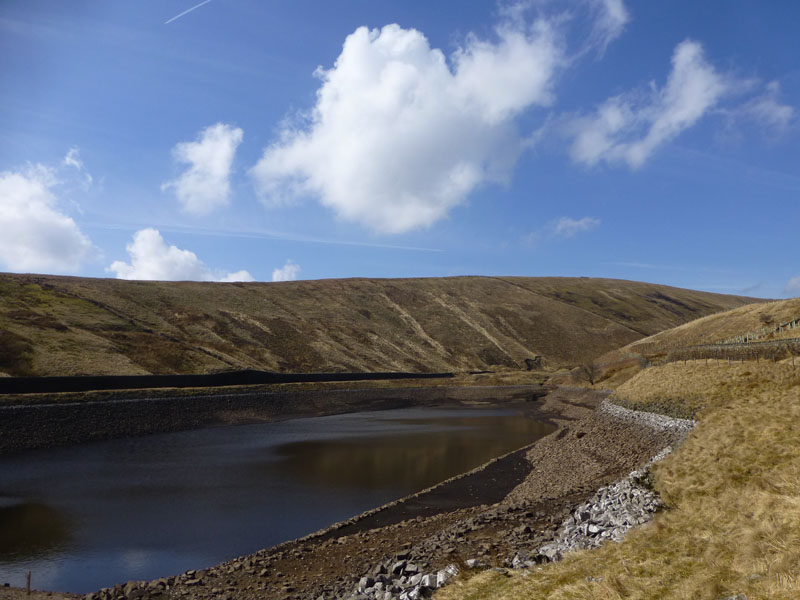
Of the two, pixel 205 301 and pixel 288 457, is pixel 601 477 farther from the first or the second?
pixel 205 301

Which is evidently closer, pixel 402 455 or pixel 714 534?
pixel 714 534

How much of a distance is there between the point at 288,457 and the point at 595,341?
145001 mm

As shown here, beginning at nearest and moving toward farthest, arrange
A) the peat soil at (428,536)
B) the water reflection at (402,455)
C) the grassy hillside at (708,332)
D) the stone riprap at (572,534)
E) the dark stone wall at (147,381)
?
the stone riprap at (572,534) < the peat soil at (428,536) < the water reflection at (402,455) < the dark stone wall at (147,381) < the grassy hillside at (708,332)

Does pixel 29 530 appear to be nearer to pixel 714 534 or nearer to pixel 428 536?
pixel 428 536

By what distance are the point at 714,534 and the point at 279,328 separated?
128687 mm

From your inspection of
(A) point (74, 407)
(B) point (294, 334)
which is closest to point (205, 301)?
(B) point (294, 334)

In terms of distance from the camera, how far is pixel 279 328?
135 m

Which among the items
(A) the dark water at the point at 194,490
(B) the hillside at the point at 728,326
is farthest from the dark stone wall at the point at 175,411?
(B) the hillside at the point at 728,326

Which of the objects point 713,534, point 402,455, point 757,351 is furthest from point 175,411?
point 713,534

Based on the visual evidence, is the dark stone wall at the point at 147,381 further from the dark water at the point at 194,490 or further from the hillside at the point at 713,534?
the hillside at the point at 713,534

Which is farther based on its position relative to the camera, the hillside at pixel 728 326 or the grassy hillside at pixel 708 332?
the grassy hillside at pixel 708 332

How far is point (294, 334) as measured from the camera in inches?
5241

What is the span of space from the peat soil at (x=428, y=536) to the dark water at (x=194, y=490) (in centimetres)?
221

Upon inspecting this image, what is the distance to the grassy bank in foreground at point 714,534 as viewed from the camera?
9625 millimetres
